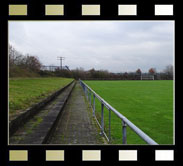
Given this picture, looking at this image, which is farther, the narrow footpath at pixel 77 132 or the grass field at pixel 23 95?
the grass field at pixel 23 95

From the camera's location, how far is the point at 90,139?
3.91m

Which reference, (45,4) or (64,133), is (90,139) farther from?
(45,4)

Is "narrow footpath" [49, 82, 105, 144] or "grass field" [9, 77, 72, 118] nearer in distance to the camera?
"narrow footpath" [49, 82, 105, 144]

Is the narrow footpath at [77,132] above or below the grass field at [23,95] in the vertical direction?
below

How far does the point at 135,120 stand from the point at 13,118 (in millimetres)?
3798

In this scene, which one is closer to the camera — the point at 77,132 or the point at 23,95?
the point at 77,132

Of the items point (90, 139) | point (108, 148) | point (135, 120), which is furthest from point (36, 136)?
point (135, 120)

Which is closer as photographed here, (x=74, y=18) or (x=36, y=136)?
(x=74, y=18)

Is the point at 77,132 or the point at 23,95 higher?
the point at 23,95

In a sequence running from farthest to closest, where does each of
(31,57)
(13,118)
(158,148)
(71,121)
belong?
(31,57) < (71,121) < (13,118) < (158,148)

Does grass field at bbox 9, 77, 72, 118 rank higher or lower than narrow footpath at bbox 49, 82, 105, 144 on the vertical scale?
higher
